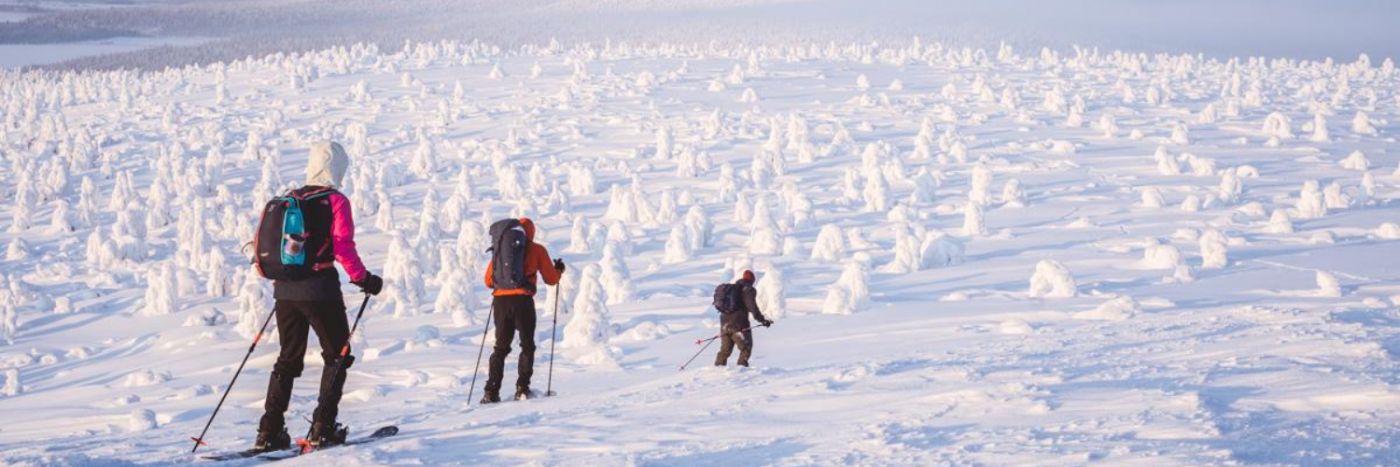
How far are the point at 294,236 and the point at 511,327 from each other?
8.66ft

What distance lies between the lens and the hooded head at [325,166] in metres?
6.03

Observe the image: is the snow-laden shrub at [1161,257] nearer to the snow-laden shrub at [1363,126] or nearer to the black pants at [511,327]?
the black pants at [511,327]

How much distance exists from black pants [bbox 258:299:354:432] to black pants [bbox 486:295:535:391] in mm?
1841

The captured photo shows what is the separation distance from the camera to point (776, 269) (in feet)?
54.6

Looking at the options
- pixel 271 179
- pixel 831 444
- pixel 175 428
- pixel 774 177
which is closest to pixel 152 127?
pixel 271 179

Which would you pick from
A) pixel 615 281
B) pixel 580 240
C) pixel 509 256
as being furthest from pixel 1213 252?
pixel 509 256

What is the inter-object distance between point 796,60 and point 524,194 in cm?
4213

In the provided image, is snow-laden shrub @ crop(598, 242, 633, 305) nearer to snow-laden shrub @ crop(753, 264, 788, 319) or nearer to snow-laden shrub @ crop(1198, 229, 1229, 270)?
snow-laden shrub @ crop(753, 264, 788, 319)

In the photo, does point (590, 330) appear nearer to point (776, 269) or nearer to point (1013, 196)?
point (776, 269)

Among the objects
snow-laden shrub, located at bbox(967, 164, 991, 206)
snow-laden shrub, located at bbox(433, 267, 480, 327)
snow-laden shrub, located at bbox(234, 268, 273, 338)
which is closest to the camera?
snow-laden shrub, located at bbox(234, 268, 273, 338)

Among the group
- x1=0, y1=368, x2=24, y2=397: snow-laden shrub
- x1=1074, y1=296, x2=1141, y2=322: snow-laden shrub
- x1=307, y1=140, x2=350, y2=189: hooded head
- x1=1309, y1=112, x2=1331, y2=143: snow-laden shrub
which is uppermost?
x1=1309, y1=112, x2=1331, y2=143: snow-laden shrub

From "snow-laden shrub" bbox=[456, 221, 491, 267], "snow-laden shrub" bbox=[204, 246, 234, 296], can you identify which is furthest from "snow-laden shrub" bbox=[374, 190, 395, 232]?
"snow-laden shrub" bbox=[456, 221, 491, 267]

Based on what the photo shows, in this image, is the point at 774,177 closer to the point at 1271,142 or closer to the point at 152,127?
the point at 1271,142

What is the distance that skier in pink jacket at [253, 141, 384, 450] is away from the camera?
590 cm
